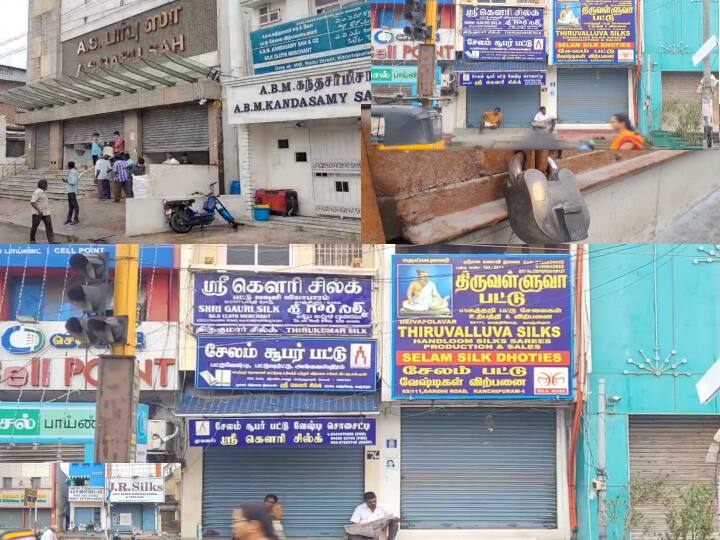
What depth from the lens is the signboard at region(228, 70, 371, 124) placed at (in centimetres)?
707

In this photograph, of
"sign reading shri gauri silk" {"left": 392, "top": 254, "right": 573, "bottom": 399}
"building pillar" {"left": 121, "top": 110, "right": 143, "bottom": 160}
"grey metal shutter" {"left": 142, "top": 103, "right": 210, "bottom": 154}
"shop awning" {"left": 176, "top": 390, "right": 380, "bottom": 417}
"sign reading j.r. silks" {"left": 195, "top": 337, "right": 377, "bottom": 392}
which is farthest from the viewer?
"sign reading j.r. silks" {"left": 195, "top": 337, "right": 377, "bottom": 392}

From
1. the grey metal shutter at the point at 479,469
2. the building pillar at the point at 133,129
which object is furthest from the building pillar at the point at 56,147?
the grey metal shutter at the point at 479,469

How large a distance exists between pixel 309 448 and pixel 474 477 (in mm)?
1824

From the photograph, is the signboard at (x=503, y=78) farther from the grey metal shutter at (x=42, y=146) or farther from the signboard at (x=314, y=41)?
the grey metal shutter at (x=42, y=146)

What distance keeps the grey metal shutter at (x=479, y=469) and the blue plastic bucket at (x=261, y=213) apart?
302cm

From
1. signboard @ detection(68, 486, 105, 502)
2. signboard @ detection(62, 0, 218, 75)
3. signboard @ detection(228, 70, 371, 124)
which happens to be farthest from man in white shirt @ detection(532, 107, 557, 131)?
signboard @ detection(68, 486, 105, 502)

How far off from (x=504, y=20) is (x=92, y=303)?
3.48 meters

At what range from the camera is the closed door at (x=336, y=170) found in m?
6.98

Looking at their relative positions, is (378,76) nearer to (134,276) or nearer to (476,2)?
(476,2)

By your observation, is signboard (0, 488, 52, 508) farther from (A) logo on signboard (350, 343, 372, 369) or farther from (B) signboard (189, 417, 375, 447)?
(A) logo on signboard (350, 343, 372, 369)

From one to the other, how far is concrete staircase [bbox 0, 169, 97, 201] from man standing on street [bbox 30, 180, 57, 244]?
0.15 m

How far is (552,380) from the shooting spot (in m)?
8.68

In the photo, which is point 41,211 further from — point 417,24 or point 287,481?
point 287,481

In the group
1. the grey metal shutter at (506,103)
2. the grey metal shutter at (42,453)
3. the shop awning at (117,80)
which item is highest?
the shop awning at (117,80)
